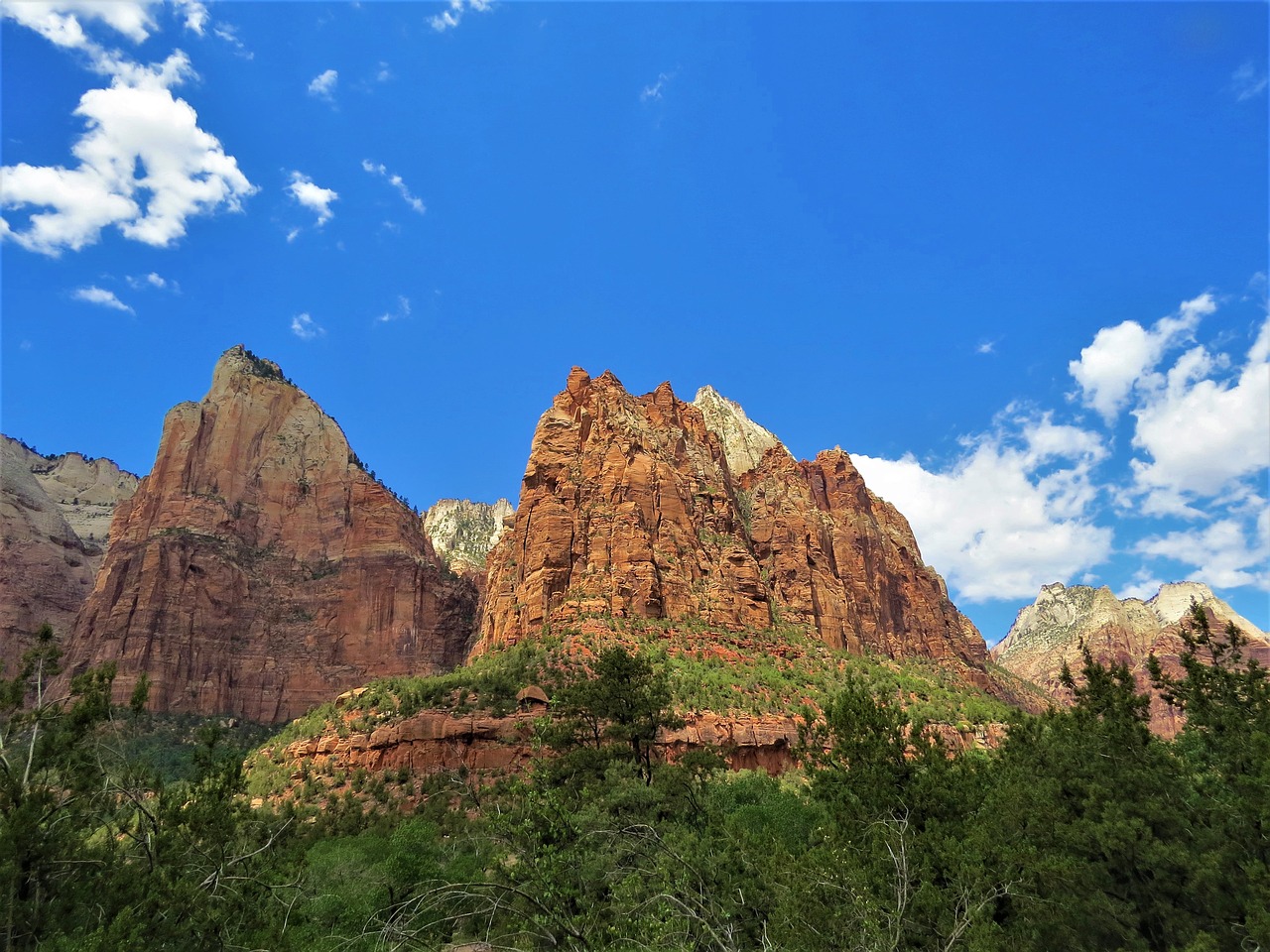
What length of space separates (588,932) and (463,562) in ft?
512

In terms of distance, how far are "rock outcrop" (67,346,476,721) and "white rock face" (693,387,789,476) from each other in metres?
53.8

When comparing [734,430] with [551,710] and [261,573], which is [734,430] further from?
[551,710]

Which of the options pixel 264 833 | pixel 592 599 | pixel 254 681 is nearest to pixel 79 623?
pixel 254 681

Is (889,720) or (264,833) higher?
(889,720)

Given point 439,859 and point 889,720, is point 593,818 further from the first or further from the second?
point 439,859

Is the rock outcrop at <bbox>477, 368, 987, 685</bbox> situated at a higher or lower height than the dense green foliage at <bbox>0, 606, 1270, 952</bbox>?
higher

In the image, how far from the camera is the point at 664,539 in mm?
69938

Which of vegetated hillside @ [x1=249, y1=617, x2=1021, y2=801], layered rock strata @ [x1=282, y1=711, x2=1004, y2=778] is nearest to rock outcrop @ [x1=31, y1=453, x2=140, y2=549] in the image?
vegetated hillside @ [x1=249, y1=617, x2=1021, y2=801]

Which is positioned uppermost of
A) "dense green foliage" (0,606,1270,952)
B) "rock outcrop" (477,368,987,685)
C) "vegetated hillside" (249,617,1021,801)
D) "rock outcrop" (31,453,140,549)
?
"rock outcrop" (31,453,140,549)

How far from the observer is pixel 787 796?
2928 centimetres

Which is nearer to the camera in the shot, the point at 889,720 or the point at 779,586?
the point at 889,720

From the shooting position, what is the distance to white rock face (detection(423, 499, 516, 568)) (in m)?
178

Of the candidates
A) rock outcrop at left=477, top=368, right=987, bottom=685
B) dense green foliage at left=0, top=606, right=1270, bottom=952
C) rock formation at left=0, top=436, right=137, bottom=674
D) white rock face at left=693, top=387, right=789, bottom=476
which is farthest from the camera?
white rock face at left=693, top=387, right=789, bottom=476

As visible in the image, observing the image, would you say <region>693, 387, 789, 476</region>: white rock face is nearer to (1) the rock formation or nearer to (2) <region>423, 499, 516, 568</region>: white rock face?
(2) <region>423, 499, 516, 568</region>: white rock face
